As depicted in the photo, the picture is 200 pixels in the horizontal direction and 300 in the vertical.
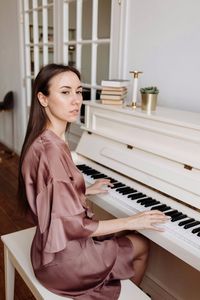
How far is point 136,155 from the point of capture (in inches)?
60.4

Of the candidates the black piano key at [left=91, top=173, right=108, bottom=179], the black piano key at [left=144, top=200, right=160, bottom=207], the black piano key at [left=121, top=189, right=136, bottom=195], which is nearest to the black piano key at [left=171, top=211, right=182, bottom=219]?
the black piano key at [left=144, top=200, right=160, bottom=207]

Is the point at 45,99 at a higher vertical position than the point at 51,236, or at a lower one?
higher

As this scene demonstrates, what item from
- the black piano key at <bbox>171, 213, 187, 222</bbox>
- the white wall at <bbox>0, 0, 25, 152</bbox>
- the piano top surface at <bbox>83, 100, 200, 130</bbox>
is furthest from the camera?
the white wall at <bbox>0, 0, 25, 152</bbox>

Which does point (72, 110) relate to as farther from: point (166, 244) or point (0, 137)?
point (0, 137)

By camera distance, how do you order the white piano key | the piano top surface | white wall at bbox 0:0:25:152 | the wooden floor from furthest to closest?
white wall at bbox 0:0:25:152 → the wooden floor → the piano top surface → the white piano key

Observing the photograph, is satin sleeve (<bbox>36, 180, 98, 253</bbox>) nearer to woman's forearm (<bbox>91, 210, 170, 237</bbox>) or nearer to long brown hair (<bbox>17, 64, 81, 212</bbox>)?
woman's forearm (<bbox>91, 210, 170, 237</bbox>)

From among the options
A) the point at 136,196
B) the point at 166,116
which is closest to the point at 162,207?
the point at 136,196

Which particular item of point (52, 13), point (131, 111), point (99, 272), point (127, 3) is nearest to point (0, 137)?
point (52, 13)

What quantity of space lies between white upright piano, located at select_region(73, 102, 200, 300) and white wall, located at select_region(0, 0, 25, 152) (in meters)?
2.58

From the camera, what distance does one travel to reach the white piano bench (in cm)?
113

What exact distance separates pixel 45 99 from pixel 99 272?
70 cm

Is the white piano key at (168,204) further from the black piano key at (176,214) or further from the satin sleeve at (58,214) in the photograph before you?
the satin sleeve at (58,214)

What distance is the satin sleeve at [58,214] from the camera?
1.08 m

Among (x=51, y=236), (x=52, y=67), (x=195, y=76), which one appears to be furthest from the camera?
(x=195, y=76)
